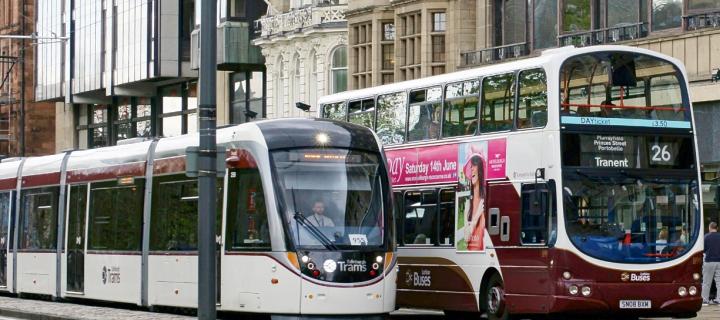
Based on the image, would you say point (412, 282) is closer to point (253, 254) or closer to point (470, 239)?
point (470, 239)

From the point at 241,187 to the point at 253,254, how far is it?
1126 mm

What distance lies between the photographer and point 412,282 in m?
28.5

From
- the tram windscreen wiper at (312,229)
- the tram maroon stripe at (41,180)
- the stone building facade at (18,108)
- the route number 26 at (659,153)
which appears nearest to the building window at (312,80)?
the tram maroon stripe at (41,180)

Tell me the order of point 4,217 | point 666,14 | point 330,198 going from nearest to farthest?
point 330,198 < point 666,14 < point 4,217

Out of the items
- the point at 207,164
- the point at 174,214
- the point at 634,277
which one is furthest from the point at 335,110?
the point at 207,164

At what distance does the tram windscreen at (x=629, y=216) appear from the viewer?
23891 millimetres

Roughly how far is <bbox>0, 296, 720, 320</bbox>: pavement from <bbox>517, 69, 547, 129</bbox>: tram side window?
402cm

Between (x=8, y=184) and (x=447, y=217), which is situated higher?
(x=8, y=184)

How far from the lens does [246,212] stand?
2516 cm

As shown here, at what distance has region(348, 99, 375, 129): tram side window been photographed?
98.5 ft

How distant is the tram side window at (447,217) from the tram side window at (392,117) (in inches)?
71.2

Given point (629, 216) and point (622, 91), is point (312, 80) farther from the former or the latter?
point (629, 216)

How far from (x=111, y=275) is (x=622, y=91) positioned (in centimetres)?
1096

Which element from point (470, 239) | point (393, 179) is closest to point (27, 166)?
point (393, 179)
